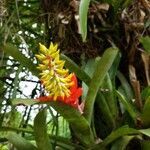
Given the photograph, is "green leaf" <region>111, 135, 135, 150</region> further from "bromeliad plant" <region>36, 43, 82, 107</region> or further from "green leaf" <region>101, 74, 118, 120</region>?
"bromeliad plant" <region>36, 43, 82, 107</region>

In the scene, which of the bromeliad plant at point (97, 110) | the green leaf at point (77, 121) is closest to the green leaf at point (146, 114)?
the bromeliad plant at point (97, 110)

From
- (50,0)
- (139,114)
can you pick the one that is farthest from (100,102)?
(50,0)

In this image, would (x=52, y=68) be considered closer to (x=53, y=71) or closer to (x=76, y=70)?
(x=53, y=71)

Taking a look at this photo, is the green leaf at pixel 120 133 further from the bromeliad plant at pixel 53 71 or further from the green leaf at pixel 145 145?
the bromeliad plant at pixel 53 71

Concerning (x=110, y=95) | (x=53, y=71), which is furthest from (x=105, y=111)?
(x=53, y=71)

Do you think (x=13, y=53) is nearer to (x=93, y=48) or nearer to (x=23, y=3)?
(x=93, y=48)

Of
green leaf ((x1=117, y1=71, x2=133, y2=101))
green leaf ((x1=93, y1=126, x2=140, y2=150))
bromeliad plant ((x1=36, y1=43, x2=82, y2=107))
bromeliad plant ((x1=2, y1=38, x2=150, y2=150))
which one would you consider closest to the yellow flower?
bromeliad plant ((x1=36, y1=43, x2=82, y2=107))
